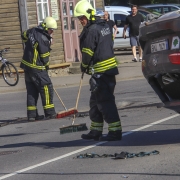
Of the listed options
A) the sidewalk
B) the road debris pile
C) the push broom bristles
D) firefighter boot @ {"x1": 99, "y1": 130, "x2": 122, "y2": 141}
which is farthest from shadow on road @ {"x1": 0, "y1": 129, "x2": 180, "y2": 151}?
the sidewalk

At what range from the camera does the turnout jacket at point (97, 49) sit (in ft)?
29.6

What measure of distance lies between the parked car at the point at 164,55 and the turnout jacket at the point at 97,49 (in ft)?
1.80

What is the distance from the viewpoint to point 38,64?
40.3 ft

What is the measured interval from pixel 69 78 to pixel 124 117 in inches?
325

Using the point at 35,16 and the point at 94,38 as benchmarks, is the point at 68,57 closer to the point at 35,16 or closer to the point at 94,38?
the point at 35,16

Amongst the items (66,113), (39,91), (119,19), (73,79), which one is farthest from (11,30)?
(66,113)

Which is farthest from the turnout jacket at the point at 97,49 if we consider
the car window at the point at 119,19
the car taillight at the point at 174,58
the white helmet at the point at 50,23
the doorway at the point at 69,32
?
the car window at the point at 119,19

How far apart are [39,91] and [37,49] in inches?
31.9

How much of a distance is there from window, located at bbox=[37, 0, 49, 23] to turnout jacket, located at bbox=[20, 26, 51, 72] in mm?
9143

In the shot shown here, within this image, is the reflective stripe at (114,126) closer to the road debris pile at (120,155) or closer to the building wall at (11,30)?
the road debris pile at (120,155)

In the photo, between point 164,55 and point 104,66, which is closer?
point 164,55

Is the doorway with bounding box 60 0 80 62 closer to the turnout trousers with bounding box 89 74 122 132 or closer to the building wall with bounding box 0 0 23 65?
the building wall with bounding box 0 0 23 65

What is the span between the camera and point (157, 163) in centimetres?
769

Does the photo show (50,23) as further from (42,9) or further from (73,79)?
(42,9)
